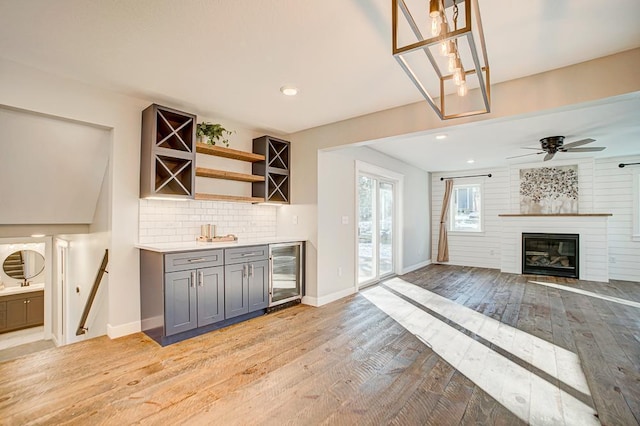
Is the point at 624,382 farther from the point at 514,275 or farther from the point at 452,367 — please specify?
the point at 514,275

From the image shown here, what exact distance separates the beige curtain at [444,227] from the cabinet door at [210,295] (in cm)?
624

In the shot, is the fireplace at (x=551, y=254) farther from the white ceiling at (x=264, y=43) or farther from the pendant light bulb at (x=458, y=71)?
the pendant light bulb at (x=458, y=71)

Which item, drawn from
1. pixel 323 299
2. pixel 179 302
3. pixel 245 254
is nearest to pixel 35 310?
pixel 179 302

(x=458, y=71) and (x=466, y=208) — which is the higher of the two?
(x=458, y=71)

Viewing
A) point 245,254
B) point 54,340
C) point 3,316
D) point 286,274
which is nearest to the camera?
point 245,254

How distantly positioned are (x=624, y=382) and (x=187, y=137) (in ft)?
14.7

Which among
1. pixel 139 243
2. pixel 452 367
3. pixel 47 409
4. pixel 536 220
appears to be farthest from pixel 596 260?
pixel 47 409

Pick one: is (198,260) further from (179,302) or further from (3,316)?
(3,316)

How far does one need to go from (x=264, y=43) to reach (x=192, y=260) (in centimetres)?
212

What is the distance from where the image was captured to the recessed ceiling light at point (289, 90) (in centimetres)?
298

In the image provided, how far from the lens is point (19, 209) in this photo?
3.28 meters

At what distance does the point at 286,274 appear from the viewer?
4180 millimetres

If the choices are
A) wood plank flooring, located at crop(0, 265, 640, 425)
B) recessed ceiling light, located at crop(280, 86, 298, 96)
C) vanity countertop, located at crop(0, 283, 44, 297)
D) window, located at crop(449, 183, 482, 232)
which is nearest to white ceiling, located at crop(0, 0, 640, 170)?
recessed ceiling light, located at crop(280, 86, 298, 96)

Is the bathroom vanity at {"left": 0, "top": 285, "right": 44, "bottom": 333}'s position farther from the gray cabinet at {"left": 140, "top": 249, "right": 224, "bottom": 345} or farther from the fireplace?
the fireplace
